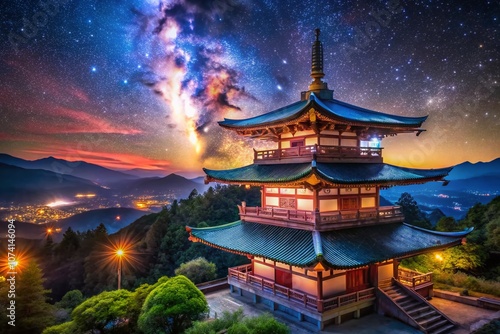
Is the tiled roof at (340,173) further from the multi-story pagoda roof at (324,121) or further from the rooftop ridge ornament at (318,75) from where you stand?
the rooftop ridge ornament at (318,75)

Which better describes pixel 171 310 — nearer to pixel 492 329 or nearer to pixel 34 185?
pixel 492 329

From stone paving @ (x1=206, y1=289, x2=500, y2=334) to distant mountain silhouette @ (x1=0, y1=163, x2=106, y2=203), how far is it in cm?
11980

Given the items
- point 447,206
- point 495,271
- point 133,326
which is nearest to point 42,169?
point 133,326

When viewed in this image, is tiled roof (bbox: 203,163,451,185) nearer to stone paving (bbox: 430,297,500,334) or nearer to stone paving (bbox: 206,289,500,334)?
stone paving (bbox: 206,289,500,334)

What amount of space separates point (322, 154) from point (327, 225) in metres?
4.05

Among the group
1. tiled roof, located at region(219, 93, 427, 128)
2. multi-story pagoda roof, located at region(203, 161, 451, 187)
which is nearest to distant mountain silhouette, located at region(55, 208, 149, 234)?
multi-story pagoda roof, located at region(203, 161, 451, 187)

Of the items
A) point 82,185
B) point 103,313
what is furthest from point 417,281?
point 82,185

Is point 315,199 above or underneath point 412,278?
above

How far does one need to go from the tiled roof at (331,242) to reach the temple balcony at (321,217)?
13.4 inches

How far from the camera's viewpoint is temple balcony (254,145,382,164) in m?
18.4

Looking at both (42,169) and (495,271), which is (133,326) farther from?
(42,169)

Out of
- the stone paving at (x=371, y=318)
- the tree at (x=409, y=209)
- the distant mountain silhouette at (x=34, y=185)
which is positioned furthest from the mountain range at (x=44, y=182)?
the stone paving at (x=371, y=318)

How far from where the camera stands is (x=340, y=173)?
58.1 feet

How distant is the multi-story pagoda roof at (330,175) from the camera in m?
16.0
